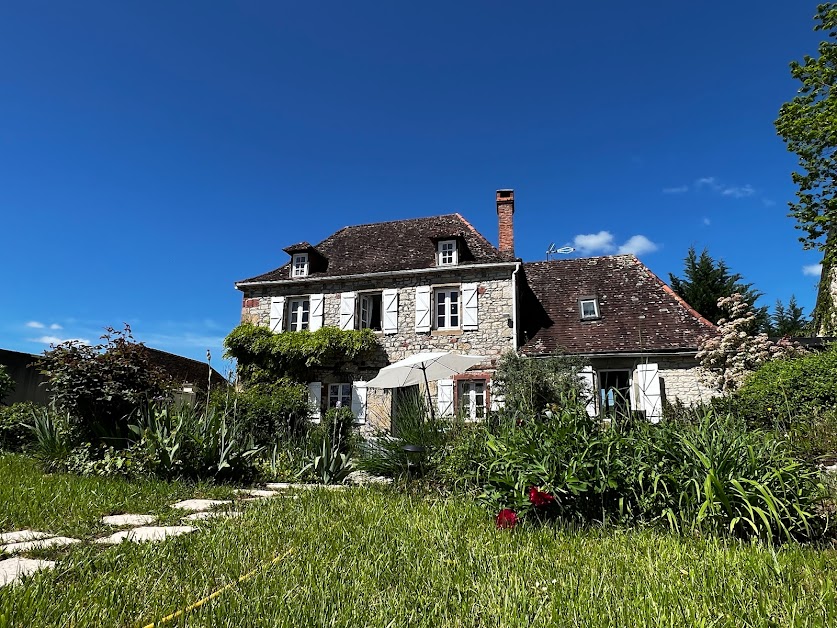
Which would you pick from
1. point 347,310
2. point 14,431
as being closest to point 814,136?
point 347,310

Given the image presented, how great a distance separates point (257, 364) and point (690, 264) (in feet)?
59.6

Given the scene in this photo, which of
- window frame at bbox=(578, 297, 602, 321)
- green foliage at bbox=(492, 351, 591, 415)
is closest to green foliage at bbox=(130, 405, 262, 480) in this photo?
green foliage at bbox=(492, 351, 591, 415)

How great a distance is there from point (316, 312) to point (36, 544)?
11.9 metres

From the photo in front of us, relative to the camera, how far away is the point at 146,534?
285 cm

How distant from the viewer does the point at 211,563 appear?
2236 millimetres

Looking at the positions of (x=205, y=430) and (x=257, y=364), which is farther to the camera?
(x=257, y=364)

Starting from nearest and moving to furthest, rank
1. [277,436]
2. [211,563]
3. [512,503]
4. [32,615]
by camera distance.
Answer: [32,615] < [211,563] < [512,503] < [277,436]

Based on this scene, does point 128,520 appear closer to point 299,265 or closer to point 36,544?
point 36,544

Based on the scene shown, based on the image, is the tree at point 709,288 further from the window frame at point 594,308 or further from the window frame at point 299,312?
the window frame at point 299,312

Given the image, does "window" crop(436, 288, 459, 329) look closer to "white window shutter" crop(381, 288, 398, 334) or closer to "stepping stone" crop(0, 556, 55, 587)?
"white window shutter" crop(381, 288, 398, 334)

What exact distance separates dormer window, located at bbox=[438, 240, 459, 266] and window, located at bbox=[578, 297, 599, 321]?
3.71m

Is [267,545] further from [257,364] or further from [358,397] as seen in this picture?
[257,364]

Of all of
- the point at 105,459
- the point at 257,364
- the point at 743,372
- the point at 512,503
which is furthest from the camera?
the point at 257,364

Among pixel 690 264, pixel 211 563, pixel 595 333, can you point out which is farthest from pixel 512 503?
pixel 690 264
